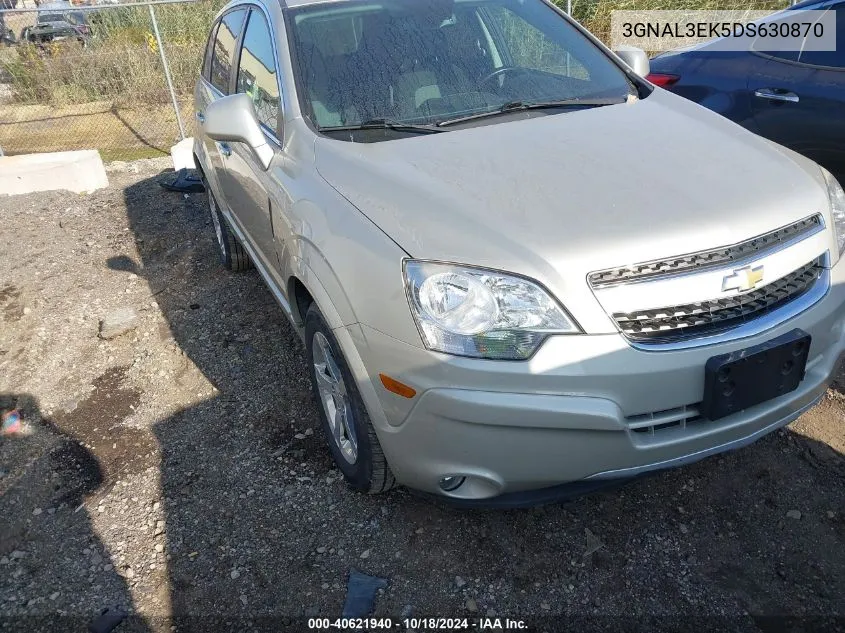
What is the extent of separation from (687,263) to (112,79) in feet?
33.3

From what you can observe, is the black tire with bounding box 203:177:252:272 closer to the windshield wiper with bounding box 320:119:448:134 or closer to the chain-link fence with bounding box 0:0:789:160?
the windshield wiper with bounding box 320:119:448:134

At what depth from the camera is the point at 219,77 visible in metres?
4.30

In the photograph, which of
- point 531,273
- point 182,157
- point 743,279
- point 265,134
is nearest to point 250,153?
point 265,134

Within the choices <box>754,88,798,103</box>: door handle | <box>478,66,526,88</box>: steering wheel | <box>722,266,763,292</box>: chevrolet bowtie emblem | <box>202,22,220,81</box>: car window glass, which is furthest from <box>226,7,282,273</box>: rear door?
<box>754,88,798,103</box>: door handle

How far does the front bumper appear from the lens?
1.92 metres

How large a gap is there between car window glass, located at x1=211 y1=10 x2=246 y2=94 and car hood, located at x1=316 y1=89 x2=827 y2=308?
1.68m

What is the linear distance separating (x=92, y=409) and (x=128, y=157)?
6348 mm

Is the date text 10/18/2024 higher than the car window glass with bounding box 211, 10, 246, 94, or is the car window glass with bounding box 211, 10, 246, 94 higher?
the car window glass with bounding box 211, 10, 246, 94

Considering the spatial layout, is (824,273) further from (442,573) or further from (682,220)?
(442,573)

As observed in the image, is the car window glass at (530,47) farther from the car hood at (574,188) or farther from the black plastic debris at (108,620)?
the black plastic debris at (108,620)

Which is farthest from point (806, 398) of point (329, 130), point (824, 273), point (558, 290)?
point (329, 130)

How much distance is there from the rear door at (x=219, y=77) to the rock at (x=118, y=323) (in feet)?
3.06

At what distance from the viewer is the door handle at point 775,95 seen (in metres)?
3.90

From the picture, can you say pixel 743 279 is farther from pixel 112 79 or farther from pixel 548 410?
pixel 112 79
